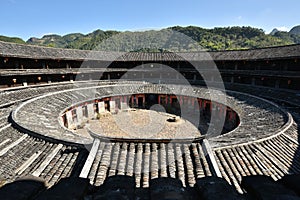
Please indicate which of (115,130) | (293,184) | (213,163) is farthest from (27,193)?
(115,130)

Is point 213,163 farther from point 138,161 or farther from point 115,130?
point 115,130

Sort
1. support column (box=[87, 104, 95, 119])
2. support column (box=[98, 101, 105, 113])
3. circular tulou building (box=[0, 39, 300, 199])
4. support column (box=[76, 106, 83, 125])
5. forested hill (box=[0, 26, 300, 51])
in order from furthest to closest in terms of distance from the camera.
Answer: forested hill (box=[0, 26, 300, 51]), support column (box=[98, 101, 105, 113]), support column (box=[87, 104, 95, 119]), support column (box=[76, 106, 83, 125]), circular tulou building (box=[0, 39, 300, 199])

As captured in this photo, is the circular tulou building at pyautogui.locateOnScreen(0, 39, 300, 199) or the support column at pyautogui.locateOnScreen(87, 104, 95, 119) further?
the support column at pyautogui.locateOnScreen(87, 104, 95, 119)

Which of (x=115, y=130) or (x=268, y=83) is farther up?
(x=268, y=83)

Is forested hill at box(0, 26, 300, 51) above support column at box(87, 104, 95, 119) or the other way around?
above

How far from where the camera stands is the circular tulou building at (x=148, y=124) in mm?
2717

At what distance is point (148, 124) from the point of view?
28.7m

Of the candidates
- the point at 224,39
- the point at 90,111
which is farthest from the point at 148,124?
the point at 224,39

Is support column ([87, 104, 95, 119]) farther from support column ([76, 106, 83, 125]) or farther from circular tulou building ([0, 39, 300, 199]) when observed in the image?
support column ([76, 106, 83, 125])

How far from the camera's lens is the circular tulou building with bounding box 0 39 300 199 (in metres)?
2.72

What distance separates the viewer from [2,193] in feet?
7.41

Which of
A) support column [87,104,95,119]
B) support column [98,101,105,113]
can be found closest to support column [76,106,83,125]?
support column [87,104,95,119]

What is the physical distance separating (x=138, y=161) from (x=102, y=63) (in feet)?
118

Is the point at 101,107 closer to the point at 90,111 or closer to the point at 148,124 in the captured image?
the point at 90,111
